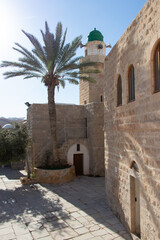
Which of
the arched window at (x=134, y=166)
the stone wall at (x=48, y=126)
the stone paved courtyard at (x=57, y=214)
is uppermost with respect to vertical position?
the stone wall at (x=48, y=126)

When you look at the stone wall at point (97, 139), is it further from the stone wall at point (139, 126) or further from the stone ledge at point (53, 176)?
the stone wall at point (139, 126)

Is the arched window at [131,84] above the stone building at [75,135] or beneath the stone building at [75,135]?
above

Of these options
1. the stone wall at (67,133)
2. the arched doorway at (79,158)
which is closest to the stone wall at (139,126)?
the stone wall at (67,133)

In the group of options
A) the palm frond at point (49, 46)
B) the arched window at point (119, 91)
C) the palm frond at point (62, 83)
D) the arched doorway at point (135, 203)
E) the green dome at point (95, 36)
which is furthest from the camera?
the green dome at point (95, 36)

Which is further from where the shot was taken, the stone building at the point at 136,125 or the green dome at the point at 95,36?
the green dome at the point at 95,36

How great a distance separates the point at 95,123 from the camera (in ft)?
42.1

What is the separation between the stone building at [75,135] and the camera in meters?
12.8

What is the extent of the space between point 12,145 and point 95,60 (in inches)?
362

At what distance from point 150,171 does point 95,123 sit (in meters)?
8.67

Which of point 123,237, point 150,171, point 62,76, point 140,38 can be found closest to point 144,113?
point 150,171

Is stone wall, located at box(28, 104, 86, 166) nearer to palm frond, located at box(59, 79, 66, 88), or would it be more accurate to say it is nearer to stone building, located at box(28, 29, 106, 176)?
stone building, located at box(28, 29, 106, 176)

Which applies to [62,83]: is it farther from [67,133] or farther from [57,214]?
[57,214]

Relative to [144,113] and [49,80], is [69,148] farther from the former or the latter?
[144,113]

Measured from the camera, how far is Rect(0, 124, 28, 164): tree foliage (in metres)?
10.2
